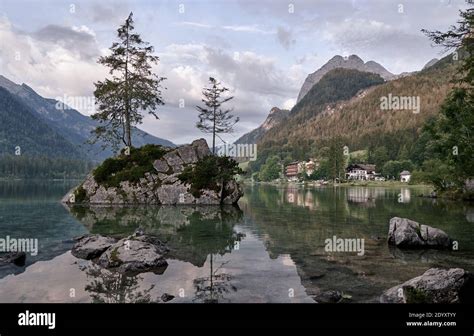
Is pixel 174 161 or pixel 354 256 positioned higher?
pixel 174 161

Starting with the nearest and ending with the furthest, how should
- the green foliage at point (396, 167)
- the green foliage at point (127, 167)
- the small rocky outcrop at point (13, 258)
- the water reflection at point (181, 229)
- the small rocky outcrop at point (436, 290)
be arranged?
the small rocky outcrop at point (436, 290) < the small rocky outcrop at point (13, 258) < the water reflection at point (181, 229) < the green foliage at point (127, 167) < the green foliage at point (396, 167)

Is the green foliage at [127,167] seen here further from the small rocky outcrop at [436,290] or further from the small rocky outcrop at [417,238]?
the small rocky outcrop at [436,290]

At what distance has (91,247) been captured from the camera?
19312mm

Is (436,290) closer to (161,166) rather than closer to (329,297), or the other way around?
(329,297)

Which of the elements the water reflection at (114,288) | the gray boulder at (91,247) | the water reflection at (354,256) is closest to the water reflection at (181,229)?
the water reflection at (354,256)

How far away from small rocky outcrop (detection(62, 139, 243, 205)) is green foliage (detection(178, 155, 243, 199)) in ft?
1.72

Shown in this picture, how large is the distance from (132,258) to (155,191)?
113ft

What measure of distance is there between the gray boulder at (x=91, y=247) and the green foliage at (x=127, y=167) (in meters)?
30.6

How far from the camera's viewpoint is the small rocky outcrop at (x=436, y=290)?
11.7 meters

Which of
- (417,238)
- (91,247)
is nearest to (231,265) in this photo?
(91,247)

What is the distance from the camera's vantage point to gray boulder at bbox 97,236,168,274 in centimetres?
1631

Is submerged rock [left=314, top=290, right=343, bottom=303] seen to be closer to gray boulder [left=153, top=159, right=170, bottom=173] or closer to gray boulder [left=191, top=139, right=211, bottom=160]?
gray boulder [left=153, top=159, right=170, bottom=173]

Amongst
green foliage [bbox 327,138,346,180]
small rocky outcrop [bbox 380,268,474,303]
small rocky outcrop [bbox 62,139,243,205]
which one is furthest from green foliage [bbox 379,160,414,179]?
small rocky outcrop [bbox 380,268,474,303]
